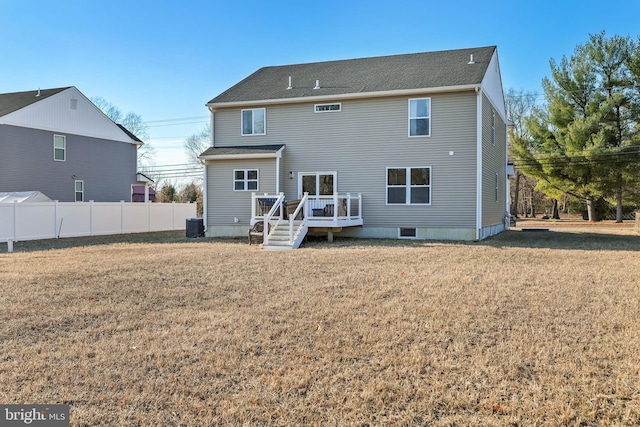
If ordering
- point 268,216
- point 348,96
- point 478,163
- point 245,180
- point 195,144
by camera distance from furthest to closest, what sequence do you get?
point 195,144
point 245,180
point 348,96
point 478,163
point 268,216

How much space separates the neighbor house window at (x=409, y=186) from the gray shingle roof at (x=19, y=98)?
17.4 meters

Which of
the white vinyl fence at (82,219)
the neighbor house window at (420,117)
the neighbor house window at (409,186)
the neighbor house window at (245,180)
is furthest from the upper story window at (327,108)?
the white vinyl fence at (82,219)

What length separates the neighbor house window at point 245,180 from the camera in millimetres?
16469

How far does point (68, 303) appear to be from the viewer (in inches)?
235

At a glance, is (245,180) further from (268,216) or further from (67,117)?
(67,117)

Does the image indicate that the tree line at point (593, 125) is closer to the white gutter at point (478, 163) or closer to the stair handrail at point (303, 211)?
the white gutter at point (478, 163)

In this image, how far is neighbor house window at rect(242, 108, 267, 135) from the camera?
16891 millimetres

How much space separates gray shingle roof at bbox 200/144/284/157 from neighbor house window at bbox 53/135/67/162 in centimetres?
1019

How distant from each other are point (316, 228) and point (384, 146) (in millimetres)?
3653

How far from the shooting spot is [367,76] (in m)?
16.6

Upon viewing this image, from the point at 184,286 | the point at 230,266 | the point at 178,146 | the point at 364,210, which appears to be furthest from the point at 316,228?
the point at 178,146

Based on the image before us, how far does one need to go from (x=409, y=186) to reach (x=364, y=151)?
1.97m

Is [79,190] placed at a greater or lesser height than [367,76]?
lesser

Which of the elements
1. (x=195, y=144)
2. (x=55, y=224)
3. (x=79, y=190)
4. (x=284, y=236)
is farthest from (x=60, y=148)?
(x=195, y=144)
